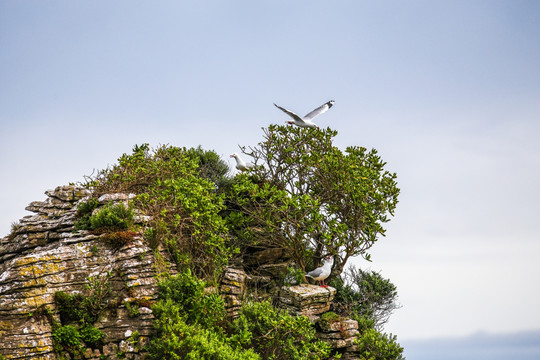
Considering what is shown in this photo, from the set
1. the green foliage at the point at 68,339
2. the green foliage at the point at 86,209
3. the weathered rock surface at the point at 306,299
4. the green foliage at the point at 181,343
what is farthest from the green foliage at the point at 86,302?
the weathered rock surface at the point at 306,299

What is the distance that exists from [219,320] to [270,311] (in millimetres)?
1960

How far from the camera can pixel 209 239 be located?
2306cm

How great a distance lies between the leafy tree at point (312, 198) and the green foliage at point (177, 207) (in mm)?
2462

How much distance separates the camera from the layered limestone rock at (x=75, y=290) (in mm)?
17641

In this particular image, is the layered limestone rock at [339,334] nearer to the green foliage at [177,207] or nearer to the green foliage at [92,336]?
the green foliage at [177,207]

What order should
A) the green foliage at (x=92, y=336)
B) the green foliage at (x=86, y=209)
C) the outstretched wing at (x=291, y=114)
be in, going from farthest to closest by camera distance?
the outstretched wing at (x=291, y=114) → the green foliage at (x=86, y=209) → the green foliage at (x=92, y=336)

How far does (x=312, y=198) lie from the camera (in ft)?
92.7

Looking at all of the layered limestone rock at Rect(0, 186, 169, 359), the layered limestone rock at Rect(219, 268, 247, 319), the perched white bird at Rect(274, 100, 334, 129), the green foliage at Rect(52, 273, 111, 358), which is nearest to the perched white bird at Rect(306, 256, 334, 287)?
the layered limestone rock at Rect(219, 268, 247, 319)

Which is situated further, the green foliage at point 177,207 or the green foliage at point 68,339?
the green foliage at point 177,207

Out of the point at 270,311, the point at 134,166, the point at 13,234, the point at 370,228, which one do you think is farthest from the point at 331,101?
the point at 13,234

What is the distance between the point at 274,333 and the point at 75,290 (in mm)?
7260

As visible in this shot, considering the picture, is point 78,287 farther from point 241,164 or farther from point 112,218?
point 241,164

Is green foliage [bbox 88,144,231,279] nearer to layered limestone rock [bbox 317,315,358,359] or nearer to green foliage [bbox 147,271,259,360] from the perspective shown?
green foliage [bbox 147,271,259,360]

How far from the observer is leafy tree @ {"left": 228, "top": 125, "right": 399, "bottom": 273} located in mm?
26656
